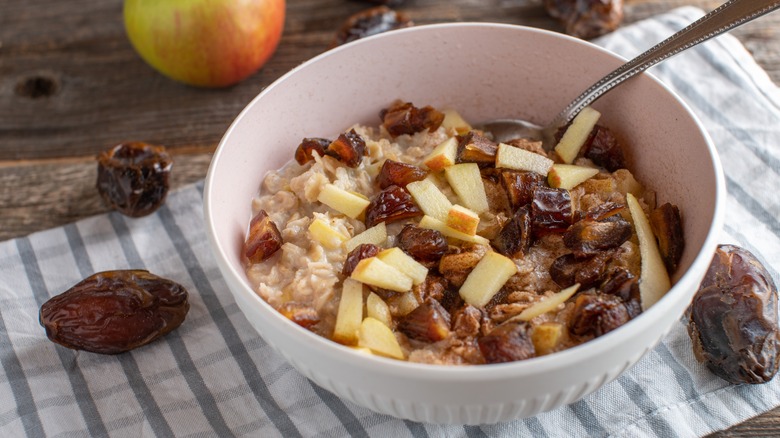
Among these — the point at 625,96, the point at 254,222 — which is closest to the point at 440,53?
the point at 625,96

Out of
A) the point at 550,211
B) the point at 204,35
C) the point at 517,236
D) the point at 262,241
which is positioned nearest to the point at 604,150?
the point at 550,211

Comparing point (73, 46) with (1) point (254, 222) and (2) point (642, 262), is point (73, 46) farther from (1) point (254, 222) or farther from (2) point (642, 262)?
(2) point (642, 262)

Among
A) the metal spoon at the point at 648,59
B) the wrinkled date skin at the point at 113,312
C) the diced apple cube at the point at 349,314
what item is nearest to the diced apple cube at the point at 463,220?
the diced apple cube at the point at 349,314

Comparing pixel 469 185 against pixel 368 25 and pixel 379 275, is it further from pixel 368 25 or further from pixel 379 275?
pixel 368 25

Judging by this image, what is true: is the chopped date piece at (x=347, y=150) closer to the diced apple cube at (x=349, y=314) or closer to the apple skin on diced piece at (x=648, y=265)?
the diced apple cube at (x=349, y=314)

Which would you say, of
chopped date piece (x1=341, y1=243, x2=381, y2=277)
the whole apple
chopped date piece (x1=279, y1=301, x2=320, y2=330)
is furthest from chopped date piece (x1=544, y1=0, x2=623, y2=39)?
chopped date piece (x1=279, y1=301, x2=320, y2=330)

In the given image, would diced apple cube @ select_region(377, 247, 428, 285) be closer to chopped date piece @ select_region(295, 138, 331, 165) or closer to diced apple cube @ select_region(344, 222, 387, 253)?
diced apple cube @ select_region(344, 222, 387, 253)
